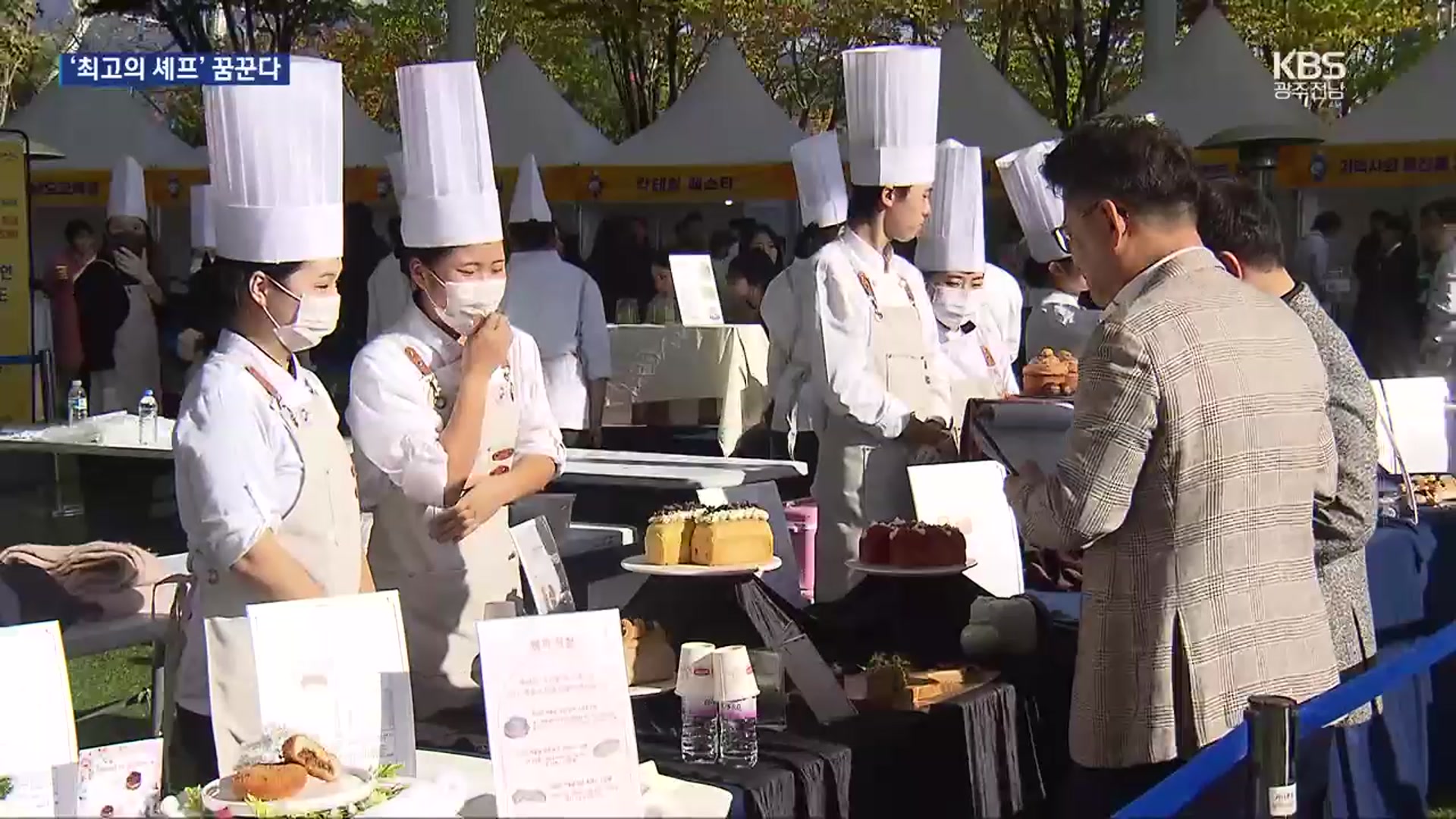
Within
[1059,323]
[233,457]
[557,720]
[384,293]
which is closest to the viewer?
[557,720]

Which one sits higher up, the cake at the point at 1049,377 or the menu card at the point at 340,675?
the cake at the point at 1049,377

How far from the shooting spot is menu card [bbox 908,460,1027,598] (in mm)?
3361

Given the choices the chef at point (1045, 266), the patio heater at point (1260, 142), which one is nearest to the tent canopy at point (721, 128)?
the patio heater at point (1260, 142)

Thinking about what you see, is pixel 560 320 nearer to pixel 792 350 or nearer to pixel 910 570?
pixel 792 350

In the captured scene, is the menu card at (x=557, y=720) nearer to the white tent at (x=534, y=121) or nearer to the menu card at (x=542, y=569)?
the menu card at (x=542, y=569)

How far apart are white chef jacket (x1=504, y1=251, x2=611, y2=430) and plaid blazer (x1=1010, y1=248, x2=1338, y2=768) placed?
4604 millimetres

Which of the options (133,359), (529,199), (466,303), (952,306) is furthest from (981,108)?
(466,303)

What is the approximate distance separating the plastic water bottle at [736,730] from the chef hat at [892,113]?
A: 2.08 meters

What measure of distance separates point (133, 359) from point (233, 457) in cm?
694

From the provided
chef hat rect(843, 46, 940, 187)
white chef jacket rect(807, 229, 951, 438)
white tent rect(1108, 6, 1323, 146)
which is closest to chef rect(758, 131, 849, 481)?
white chef jacket rect(807, 229, 951, 438)

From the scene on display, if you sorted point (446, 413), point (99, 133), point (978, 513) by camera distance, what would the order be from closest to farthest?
point (446, 413), point (978, 513), point (99, 133)

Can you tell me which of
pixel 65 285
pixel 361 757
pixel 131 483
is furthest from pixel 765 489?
pixel 131 483

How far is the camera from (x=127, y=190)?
9.70 metres

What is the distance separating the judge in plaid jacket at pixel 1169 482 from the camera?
7.04ft
